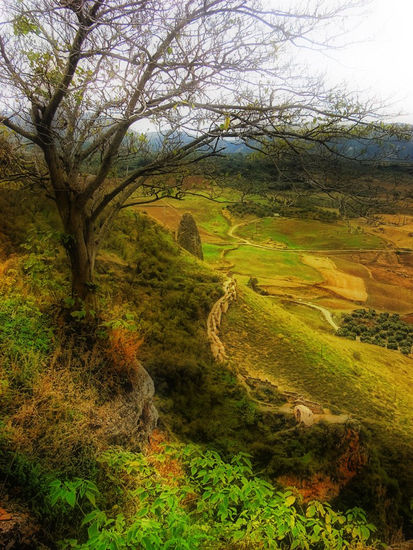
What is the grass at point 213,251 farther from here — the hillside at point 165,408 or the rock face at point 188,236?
the hillside at point 165,408

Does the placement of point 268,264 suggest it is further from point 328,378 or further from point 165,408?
point 165,408

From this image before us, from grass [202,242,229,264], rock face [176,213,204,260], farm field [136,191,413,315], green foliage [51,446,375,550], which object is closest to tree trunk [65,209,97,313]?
green foliage [51,446,375,550]

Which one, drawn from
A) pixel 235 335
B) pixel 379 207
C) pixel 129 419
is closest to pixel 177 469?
pixel 129 419

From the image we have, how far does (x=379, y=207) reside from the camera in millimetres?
3838

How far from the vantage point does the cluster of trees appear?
20.5m

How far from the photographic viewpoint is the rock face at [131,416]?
13.0 ft

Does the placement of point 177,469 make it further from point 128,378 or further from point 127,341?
point 127,341

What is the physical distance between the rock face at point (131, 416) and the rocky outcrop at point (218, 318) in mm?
3274

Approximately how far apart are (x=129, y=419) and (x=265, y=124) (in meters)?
3.93

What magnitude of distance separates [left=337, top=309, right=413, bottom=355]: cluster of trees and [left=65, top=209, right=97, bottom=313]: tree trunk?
18.1 m

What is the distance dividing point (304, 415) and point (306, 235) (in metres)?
39.1

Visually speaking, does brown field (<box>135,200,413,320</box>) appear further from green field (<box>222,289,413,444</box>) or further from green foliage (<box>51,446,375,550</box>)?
green foliage (<box>51,446,375,550</box>)

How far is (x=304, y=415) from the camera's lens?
21.8ft

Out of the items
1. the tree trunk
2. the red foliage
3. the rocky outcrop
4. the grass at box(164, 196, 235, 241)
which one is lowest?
the rocky outcrop
